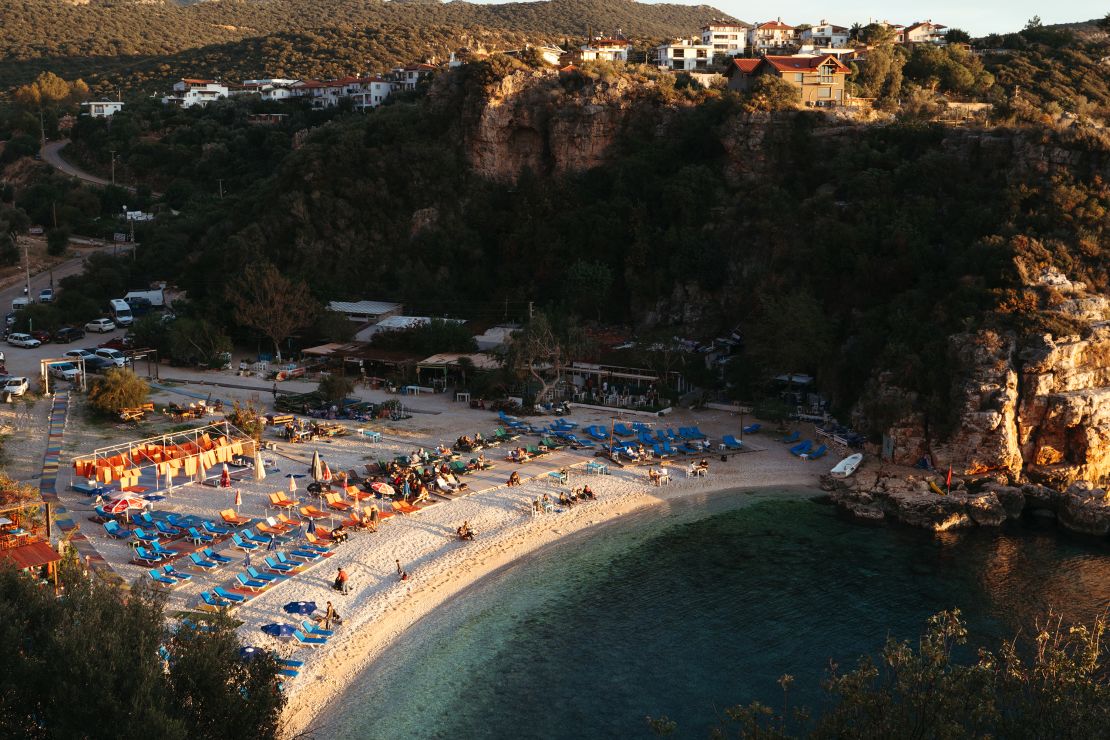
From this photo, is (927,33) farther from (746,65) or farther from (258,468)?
(258,468)

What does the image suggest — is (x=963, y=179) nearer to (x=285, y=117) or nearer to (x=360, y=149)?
(x=360, y=149)

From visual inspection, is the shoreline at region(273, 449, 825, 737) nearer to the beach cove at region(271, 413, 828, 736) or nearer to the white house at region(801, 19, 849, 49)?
the beach cove at region(271, 413, 828, 736)

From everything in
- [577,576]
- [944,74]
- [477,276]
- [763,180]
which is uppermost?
[944,74]

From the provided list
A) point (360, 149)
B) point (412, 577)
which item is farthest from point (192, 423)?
point (360, 149)

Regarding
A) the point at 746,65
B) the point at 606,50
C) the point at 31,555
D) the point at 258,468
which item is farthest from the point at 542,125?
the point at 31,555

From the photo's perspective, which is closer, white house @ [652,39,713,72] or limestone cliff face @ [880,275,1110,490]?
limestone cliff face @ [880,275,1110,490]

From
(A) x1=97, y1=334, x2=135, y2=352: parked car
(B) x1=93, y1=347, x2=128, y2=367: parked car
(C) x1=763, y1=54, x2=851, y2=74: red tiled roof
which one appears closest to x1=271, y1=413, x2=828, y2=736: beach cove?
(B) x1=93, y1=347, x2=128, y2=367: parked car

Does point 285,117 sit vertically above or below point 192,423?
above
